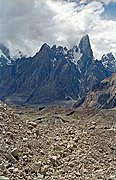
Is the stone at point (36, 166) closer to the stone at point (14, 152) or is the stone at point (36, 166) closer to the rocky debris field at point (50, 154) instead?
the rocky debris field at point (50, 154)

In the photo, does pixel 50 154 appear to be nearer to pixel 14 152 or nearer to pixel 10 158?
pixel 14 152

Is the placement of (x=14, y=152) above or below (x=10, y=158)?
above

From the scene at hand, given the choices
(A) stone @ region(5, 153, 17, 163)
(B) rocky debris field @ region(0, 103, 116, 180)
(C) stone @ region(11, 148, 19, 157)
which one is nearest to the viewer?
(B) rocky debris field @ region(0, 103, 116, 180)

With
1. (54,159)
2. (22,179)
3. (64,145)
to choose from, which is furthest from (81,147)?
(22,179)

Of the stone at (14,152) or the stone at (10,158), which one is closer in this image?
the stone at (10,158)

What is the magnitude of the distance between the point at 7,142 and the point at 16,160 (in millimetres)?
1676

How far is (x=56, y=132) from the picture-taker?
87.6 ft

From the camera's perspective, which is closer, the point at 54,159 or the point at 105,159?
the point at 54,159

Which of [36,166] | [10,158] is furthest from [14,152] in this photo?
[36,166]

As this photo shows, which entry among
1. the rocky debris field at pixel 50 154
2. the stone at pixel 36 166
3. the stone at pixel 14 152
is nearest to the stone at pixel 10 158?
the rocky debris field at pixel 50 154

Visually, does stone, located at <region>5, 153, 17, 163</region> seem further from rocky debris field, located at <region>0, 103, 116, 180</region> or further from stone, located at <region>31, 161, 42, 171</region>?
A: stone, located at <region>31, 161, 42, 171</region>

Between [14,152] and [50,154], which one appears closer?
[14,152]

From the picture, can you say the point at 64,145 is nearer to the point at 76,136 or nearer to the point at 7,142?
the point at 76,136

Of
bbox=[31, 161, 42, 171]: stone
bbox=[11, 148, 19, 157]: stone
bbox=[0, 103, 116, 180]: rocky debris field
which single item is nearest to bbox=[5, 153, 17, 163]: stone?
bbox=[0, 103, 116, 180]: rocky debris field
